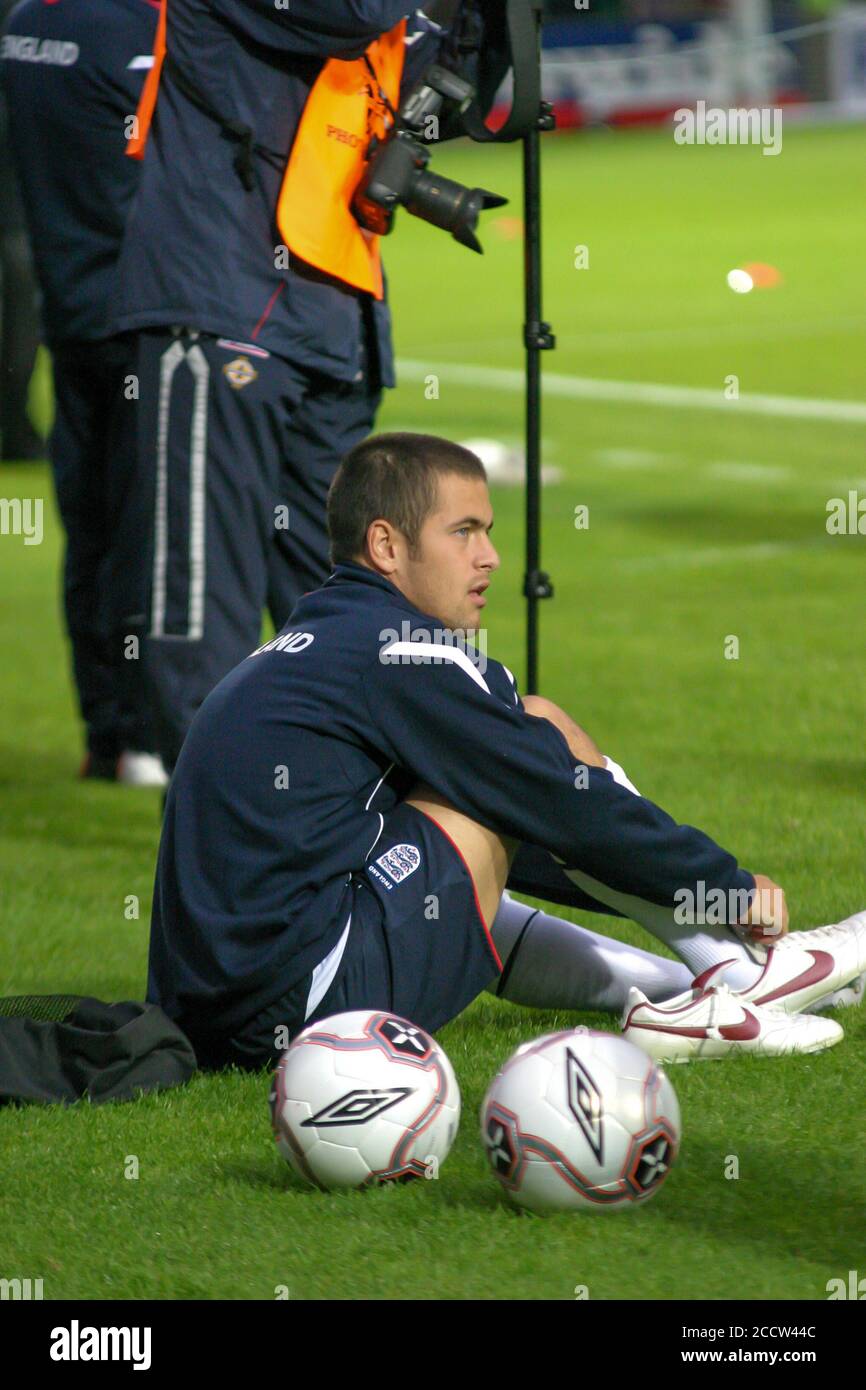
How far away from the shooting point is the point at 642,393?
17703mm

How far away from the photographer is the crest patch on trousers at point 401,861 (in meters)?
4.53

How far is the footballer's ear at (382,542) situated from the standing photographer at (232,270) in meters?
1.65

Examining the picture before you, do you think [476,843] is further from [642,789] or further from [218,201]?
[642,789]

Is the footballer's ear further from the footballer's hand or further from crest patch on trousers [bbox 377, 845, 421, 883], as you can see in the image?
the footballer's hand

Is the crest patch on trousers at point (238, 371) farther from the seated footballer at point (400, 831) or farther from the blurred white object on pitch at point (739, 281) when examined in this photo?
the seated footballer at point (400, 831)

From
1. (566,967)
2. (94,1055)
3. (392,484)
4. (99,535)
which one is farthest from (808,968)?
(99,535)

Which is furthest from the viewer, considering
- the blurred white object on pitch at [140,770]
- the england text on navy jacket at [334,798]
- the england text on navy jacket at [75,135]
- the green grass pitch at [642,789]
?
the blurred white object on pitch at [140,770]

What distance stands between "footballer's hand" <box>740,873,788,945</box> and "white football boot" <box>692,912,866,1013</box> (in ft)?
0.26

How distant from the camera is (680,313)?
22.1 m

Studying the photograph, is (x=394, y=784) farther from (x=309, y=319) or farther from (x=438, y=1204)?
(x=309, y=319)

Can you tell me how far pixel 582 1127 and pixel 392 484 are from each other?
1.49 metres

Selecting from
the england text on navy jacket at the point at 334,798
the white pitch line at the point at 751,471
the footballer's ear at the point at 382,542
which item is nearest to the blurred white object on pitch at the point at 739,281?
the footballer's ear at the point at 382,542
